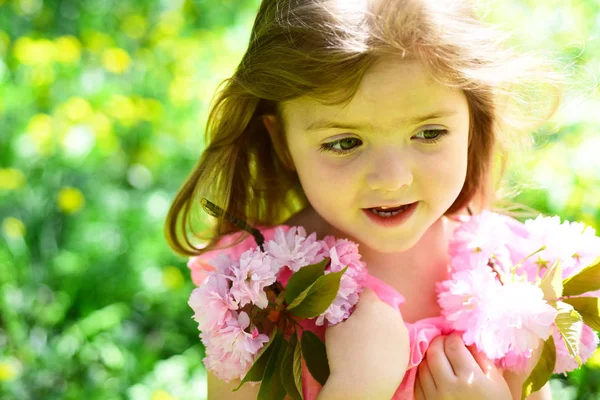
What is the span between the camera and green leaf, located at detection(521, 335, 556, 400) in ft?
4.98

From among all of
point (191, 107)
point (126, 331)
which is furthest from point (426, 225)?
point (191, 107)

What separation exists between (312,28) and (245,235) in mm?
525

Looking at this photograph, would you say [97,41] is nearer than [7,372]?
No

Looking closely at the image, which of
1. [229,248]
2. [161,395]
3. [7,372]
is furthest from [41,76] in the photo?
[229,248]

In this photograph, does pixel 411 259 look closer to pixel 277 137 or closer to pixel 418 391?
A: pixel 418 391

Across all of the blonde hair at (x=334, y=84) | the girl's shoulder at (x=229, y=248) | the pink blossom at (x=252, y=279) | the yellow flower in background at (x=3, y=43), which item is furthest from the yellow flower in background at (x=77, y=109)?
the pink blossom at (x=252, y=279)

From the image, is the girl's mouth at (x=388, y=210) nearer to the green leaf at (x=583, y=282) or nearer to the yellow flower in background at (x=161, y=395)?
the green leaf at (x=583, y=282)

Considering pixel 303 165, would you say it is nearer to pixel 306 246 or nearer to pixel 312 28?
pixel 306 246

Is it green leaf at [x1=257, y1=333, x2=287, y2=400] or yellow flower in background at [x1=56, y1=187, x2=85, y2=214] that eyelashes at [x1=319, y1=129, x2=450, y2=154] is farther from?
yellow flower in background at [x1=56, y1=187, x2=85, y2=214]

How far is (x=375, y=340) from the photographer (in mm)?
1535

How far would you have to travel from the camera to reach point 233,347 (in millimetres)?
1535

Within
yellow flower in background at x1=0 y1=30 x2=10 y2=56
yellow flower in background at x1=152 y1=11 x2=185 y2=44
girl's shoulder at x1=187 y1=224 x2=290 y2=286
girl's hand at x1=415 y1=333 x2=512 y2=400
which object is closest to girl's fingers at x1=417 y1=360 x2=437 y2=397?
girl's hand at x1=415 y1=333 x2=512 y2=400

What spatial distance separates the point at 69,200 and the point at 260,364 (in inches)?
63.8

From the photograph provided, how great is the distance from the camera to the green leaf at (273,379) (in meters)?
1.52
